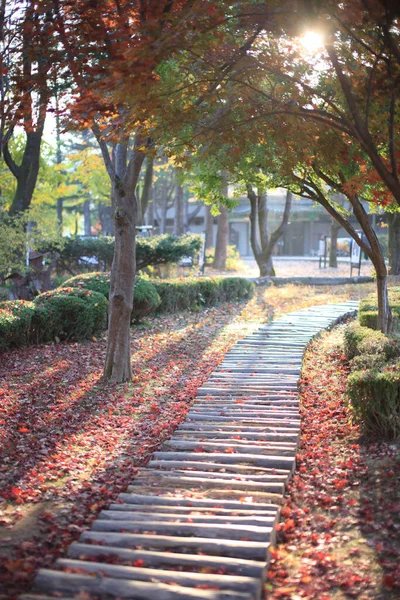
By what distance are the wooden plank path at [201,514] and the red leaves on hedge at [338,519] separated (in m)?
0.18

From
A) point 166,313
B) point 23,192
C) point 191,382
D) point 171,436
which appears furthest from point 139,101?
point 23,192

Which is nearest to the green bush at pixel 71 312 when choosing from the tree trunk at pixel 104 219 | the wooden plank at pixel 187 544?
the wooden plank at pixel 187 544

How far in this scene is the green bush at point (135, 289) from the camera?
1328 cm

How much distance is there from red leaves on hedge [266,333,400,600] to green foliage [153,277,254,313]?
8290 mm

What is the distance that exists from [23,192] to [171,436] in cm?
1130

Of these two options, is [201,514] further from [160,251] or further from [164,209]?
[164,209]

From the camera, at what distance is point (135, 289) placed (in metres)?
13.4

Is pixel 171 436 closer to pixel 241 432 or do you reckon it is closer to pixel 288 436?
pixel 241 432

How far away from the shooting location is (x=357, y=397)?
6887 mm

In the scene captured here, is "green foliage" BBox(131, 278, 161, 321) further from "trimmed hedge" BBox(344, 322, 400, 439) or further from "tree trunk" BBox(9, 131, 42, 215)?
"trimmed hedge" BBox(344, 322, 400, 439)

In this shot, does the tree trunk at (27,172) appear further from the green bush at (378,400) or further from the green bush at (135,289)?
the green bush at (378,400)

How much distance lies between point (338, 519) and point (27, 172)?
13490 millimetres

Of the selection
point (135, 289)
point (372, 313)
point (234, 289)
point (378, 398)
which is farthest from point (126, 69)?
point (234, 289)

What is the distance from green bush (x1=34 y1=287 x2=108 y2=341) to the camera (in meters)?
11.6
